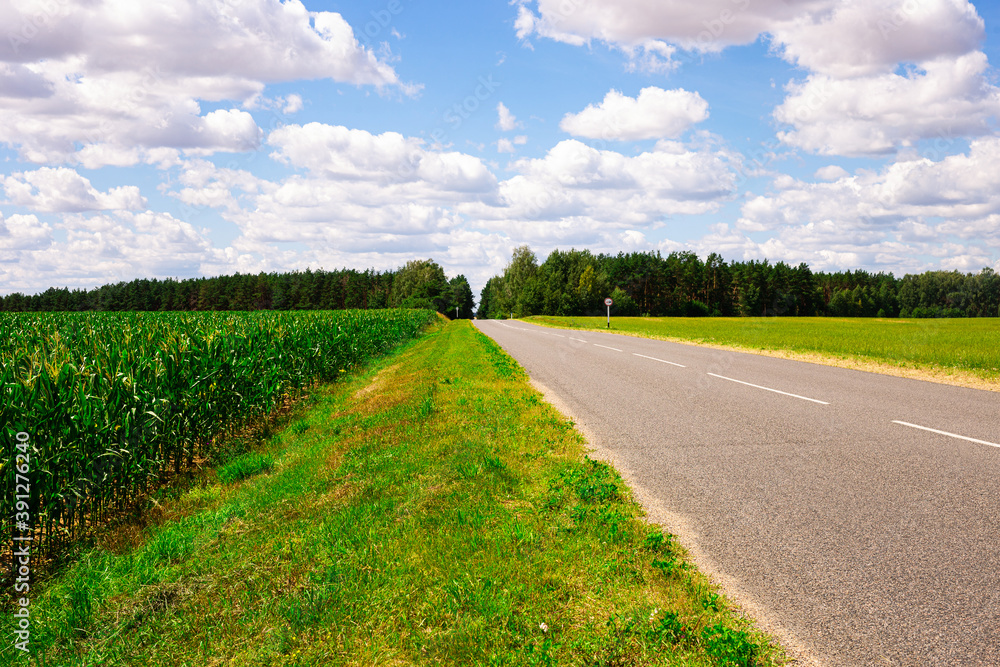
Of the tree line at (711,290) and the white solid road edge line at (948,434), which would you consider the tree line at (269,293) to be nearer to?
the tree line at (711,290)

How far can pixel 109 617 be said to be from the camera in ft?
12.0

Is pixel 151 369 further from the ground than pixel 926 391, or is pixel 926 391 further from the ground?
pixel 151 369

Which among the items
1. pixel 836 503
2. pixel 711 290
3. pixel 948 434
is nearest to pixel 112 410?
pixel 836 503

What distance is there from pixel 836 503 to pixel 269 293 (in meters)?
122

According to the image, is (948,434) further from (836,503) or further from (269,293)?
(269,293)

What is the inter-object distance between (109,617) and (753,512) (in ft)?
16.2

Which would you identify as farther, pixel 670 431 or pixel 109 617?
pixel 670 431

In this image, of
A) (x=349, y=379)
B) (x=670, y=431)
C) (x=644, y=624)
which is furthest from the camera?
(x=349, y=379)

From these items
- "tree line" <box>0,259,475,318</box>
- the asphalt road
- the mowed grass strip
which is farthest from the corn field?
"tree line" <box>0,259,475,318</box>

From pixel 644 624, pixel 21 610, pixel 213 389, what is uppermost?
pixel 213 389

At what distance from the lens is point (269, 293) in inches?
4525

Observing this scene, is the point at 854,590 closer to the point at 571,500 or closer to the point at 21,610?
the point at 571,500

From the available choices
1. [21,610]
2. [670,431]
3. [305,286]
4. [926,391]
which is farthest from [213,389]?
[305,286]

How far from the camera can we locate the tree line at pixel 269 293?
10362 centimetres
